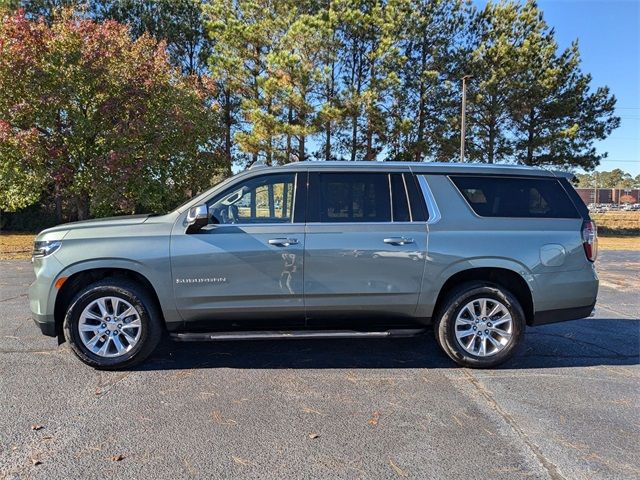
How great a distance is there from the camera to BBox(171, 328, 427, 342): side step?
14.3 feet

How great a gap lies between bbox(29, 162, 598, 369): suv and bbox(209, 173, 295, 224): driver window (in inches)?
0.5

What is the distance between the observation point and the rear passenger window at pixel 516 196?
15.6 feet

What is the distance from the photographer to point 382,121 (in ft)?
77.8

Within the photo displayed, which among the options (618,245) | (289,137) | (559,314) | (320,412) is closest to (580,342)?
(559,314)

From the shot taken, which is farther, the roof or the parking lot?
the roof

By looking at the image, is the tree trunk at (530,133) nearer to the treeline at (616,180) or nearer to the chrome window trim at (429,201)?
the chrome window trim at (429,201)

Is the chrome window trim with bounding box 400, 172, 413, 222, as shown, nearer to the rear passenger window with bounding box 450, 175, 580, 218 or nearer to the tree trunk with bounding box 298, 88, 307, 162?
the rear passenger window with bounding box 450, 175, 580, 218

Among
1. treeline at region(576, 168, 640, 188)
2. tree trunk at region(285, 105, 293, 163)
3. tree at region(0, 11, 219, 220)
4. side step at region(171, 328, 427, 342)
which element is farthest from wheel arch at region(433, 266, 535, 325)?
treeline at region(576, 168, 640, 188)

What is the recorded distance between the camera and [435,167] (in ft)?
15.9

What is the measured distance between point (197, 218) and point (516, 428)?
3.02 m

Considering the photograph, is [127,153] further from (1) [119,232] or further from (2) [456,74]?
(2) [456,74]

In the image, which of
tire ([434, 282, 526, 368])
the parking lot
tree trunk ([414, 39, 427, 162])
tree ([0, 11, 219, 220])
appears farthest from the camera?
tree trunk ([414, 39, 427, 162])

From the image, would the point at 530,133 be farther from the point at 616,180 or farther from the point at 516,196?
the point at 616,180

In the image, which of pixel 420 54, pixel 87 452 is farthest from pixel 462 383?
pixel 420 54
